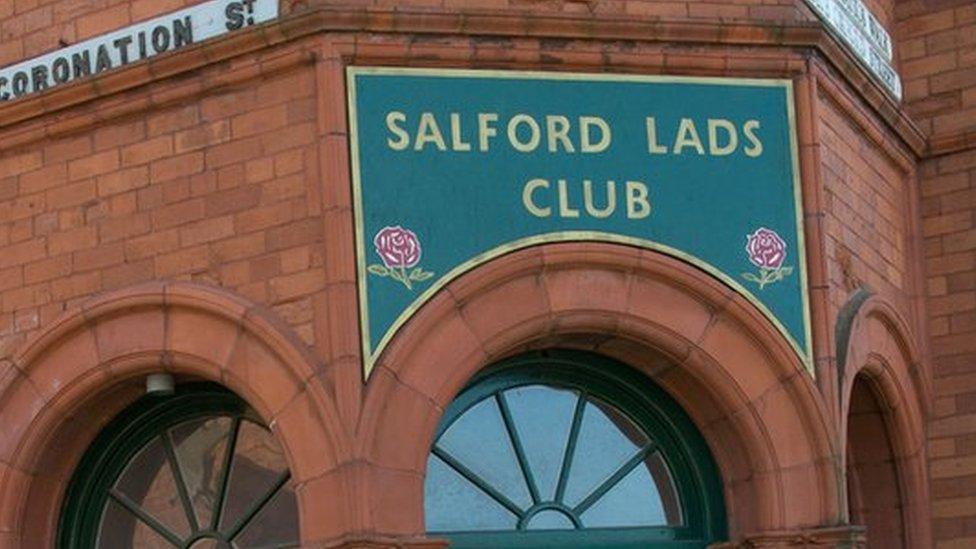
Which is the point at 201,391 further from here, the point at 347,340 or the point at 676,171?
the point at 676,171

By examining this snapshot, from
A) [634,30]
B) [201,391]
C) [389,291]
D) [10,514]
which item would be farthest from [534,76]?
[10,514]

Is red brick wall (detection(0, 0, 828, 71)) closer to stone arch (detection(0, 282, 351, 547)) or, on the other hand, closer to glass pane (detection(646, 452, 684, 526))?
stone arch (detection(0, 282, 351, 547))

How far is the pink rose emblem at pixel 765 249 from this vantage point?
12539 mm

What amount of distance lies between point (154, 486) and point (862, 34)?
201 inches

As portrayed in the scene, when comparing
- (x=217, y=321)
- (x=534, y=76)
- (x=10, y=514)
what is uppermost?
(x=534, y=76)

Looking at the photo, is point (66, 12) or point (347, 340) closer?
point (347, 340)

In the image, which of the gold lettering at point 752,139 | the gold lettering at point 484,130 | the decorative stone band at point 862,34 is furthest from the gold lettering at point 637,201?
the decorative stone band at point 862,34

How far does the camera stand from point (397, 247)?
39.3ft

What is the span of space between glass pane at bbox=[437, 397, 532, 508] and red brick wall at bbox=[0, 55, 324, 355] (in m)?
1.26

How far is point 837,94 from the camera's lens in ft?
43.4

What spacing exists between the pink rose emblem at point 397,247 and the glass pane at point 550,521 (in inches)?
67.9

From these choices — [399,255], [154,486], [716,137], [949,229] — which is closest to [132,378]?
[154,486]

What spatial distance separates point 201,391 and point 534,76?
264 centimetres

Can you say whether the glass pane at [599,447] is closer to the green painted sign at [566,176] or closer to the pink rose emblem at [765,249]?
the green painted sign at [566,176]
